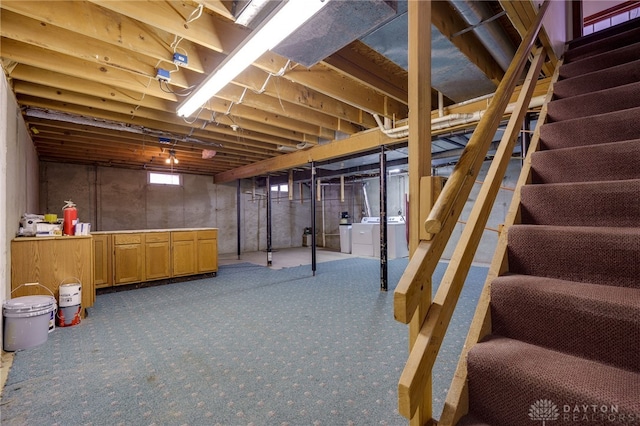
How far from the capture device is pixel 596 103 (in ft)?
6.73

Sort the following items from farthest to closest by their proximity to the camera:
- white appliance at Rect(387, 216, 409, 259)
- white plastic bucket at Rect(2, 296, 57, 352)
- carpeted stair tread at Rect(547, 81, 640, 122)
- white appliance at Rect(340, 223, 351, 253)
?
white appliance at Rect(340, 223, 351, 253) < white appliance at Rect(387, 216, 409, 259) < white plastic bucket at Rect(2, 296, 57, 352) < carpeted stair tread at Rect(547, 81, 640, 122)

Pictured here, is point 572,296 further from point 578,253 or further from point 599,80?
point 599,80

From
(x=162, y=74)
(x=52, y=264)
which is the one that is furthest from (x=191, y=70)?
(x=52, y=264)

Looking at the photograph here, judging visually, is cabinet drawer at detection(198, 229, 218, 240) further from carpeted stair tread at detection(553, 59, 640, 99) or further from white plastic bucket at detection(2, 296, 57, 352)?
carpeted stair tread at detection(553, 59, 640, 99)

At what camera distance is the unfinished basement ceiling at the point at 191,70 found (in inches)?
81.0

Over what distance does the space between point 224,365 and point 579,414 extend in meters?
2.07

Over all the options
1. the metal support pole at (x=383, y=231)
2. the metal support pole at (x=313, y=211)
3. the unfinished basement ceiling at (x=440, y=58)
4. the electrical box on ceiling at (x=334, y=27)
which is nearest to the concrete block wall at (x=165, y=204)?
the metal support pole at (x=313, y=211)

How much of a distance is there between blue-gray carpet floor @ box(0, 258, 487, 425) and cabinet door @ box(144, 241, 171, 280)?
959 mm

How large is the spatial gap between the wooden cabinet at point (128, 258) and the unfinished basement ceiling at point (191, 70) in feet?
5.60

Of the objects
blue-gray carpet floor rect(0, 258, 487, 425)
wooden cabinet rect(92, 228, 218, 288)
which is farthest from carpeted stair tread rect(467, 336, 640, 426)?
wooden cabinet rect(92, 228, 218, 288)

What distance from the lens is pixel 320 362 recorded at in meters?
2.20

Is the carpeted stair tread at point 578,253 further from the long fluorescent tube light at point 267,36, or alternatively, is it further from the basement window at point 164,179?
the basement window at point 164,179

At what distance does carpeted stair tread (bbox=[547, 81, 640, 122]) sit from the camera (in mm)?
1930

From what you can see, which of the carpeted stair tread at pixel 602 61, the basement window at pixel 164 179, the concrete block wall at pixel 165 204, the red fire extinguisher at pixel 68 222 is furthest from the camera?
the basement window at pixel 164 179
